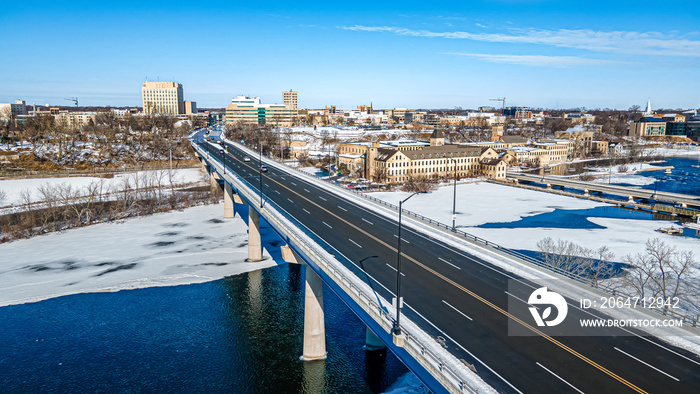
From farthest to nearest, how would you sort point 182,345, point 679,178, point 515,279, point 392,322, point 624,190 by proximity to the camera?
1. point 679,178
2. point 624,190
3. point 182,345
4. point 515,279
5. point 392,322

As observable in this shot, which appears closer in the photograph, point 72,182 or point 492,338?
point 492,338

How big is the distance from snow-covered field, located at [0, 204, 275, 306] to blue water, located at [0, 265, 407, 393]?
3.68 meters

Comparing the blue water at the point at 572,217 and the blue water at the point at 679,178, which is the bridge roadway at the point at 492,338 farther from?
the blue water at the point at 679,178

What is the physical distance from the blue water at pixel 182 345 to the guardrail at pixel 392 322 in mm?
9512

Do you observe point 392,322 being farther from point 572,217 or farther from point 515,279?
point 572,217

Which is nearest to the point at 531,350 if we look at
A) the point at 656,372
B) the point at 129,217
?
the point at 656,372

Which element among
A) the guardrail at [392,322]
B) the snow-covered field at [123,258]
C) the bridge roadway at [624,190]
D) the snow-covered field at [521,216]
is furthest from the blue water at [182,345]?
the bridge roadway at [624,190]

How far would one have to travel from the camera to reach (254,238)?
5806 centimetres

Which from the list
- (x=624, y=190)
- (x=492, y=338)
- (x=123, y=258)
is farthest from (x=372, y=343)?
(x=624, y=190)

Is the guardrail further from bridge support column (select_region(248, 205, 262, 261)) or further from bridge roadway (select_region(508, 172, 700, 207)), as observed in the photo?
bridge roadway (select_region(508, 172, 700, 207))

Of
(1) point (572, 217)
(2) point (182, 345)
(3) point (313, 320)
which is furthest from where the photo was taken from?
(1) point (572, 217)

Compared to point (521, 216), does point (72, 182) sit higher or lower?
higher

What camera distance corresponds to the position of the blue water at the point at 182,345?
32.3 meters

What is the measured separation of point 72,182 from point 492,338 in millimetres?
116644
